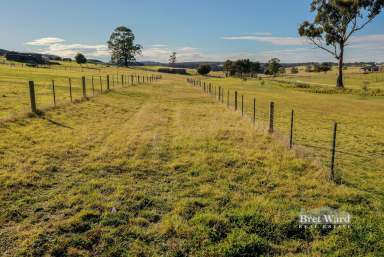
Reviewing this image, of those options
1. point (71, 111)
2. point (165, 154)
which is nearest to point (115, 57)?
point (71, 111)

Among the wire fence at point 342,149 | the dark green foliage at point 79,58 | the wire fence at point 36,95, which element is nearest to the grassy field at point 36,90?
the wire fence at point 36,95

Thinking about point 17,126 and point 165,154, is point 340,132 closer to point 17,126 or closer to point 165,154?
point 165,154

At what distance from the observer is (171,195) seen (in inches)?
231

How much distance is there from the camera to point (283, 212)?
17.2 ft

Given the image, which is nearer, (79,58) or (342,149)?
(342,149)

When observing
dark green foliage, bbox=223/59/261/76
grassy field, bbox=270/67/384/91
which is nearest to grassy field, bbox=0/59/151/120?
grassy field, bbox=270/67/384/91

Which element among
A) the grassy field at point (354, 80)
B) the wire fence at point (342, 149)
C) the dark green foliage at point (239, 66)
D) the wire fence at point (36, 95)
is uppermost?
the dark green foliage at point (239, 66)

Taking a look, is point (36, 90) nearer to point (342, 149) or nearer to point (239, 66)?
point (342, 149)

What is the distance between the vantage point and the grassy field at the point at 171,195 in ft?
14.3

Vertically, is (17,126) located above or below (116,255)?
above

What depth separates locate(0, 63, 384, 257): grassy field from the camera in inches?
171

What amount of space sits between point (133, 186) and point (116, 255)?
2214 millimetres

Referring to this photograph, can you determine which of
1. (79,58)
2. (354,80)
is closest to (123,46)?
(79,58)

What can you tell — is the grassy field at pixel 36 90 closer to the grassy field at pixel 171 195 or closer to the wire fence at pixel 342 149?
the grassy field at pixel 171 195
